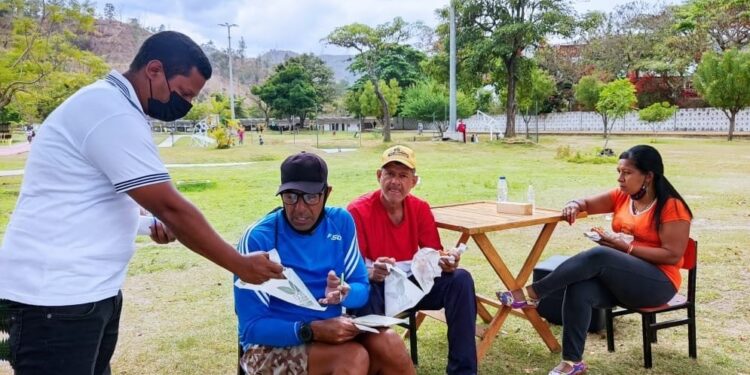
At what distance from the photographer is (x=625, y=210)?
151 inches

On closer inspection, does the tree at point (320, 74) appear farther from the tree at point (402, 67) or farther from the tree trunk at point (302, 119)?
the tree at point (402, 67)

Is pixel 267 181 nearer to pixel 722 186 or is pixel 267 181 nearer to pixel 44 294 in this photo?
pixel 722 186

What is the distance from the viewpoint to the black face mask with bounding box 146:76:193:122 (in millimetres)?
2041

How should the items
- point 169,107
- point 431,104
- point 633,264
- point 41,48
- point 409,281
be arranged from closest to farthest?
point 169,107 < point 409,281 < point 633,264 < point 41,48 < point 431,104

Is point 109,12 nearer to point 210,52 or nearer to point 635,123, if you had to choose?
point 210,52

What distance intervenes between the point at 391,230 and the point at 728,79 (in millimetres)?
33379

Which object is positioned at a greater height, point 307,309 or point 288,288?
point 288,288

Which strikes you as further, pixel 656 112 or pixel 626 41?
pixel 626 41

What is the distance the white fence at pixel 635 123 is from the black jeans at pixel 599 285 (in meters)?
35.0

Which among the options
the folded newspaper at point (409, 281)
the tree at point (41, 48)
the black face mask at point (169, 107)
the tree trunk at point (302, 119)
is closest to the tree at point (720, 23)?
the tree at point (41, 48)

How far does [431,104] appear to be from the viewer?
48.1 m

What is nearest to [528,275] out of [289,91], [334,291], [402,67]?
[334,291]

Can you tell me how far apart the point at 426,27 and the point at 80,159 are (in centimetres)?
5862

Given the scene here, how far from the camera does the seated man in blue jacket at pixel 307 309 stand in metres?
2.48
